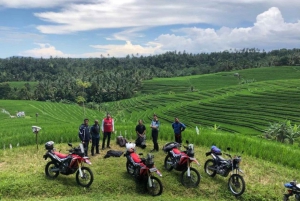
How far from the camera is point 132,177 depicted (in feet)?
35.1

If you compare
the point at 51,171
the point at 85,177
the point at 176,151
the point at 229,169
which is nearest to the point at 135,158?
the point at 176,151

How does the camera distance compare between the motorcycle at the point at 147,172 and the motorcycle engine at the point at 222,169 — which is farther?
the motorcycle engine at the point at 222,169

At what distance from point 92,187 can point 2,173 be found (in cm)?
360

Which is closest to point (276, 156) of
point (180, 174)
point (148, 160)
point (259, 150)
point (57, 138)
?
point (259, 150)

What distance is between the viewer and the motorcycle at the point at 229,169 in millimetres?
9750

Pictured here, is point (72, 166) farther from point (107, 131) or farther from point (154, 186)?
point (107, 131)

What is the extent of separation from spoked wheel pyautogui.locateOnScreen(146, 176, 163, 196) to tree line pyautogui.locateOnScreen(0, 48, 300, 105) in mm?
86595

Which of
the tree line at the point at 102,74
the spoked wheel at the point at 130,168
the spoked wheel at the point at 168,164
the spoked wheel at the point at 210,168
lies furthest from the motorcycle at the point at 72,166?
the tree line at the point at 102,74

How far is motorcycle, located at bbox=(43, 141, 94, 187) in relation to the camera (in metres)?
10.0

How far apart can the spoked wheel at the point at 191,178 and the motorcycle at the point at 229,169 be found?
2.45 ft

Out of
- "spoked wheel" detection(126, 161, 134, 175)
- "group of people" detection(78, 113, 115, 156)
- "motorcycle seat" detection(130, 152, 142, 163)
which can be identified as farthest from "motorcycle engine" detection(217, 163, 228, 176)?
"group of people" detection(78, 113, 115, 156)

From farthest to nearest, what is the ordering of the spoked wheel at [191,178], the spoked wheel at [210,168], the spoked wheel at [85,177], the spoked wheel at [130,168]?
the spoked wheel at [210,168]
the spoked wheel at [130,168]
the spoked wheel at [191,178]
the spoked wheel at [85,177]

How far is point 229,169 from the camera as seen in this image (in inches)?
400

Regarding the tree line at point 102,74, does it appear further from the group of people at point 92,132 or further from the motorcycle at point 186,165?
the motorcycle at point 186,165
